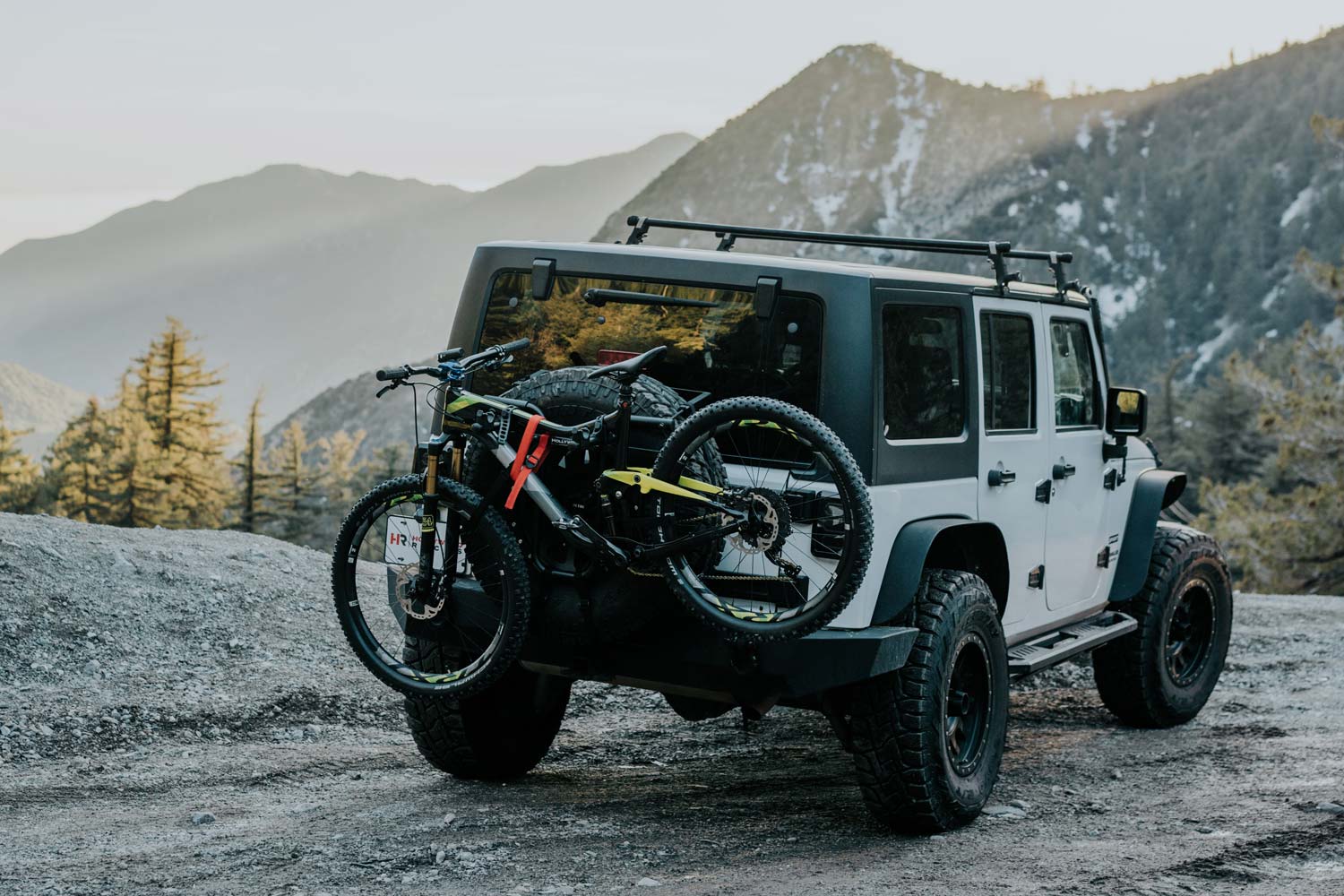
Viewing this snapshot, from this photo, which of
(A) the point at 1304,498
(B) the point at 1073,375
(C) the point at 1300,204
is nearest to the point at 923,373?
(B) the point at 1073,375

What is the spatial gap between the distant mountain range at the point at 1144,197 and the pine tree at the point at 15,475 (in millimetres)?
65293

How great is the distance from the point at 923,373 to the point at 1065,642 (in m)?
1.98

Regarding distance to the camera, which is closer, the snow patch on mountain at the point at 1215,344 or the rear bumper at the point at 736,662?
the rear bumper at the point at 736,662

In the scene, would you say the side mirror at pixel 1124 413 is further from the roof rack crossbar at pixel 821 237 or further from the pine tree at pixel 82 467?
the pine tree at pixel 82 467

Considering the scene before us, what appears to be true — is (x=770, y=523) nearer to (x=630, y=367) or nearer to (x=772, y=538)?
(x=772, y=538)

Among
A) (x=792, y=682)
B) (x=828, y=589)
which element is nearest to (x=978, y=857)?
(x=792, y=682)

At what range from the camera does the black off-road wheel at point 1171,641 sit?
725cm

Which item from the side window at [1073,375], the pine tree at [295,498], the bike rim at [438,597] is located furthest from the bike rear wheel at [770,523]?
the pine tree at [295,498]

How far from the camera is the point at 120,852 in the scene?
4805 millimetres

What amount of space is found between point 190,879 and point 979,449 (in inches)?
133

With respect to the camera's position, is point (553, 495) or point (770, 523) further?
point (553, 495)

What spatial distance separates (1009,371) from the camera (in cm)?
580

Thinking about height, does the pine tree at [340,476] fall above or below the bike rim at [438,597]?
below

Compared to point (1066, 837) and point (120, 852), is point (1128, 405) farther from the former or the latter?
point (120, 852)
